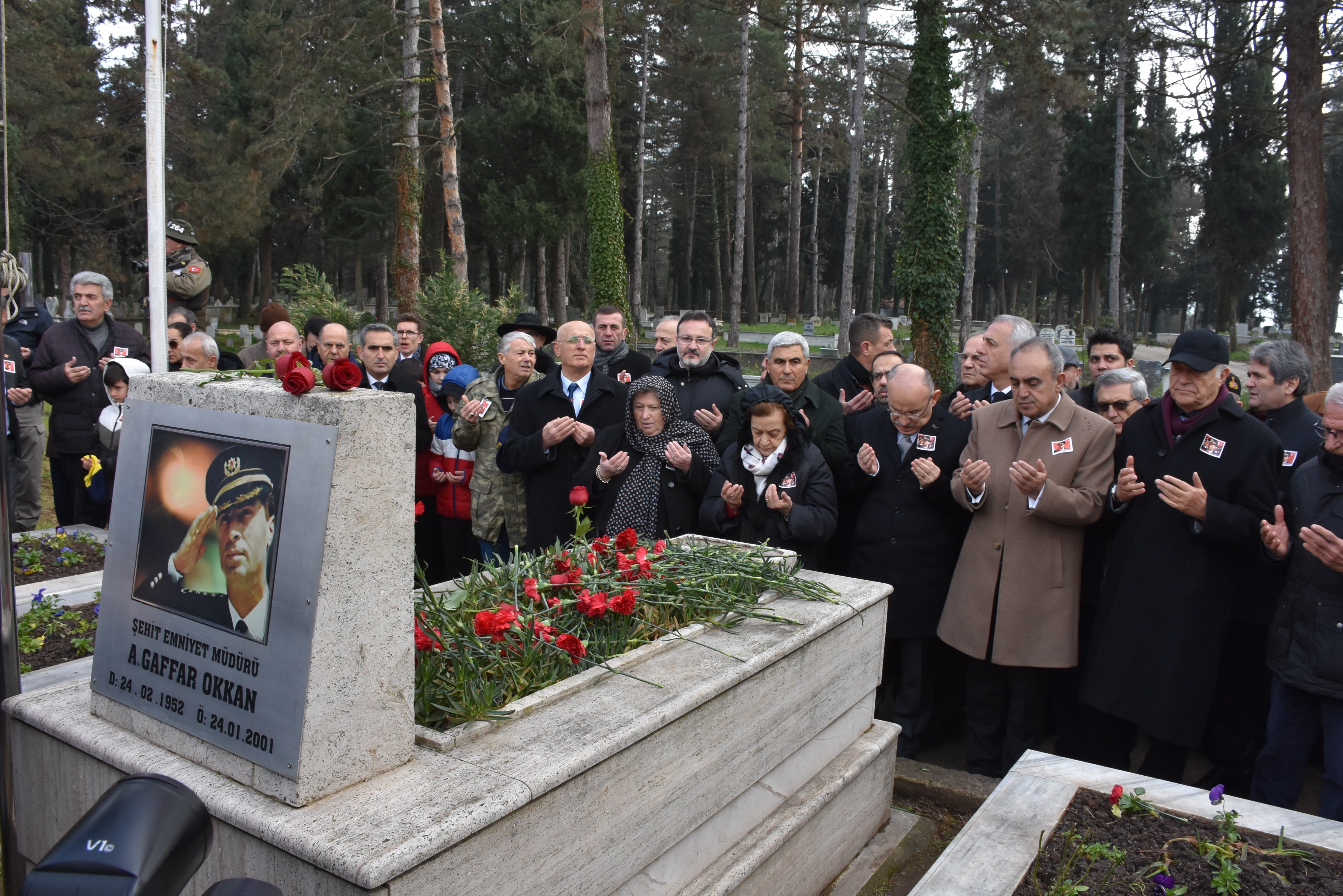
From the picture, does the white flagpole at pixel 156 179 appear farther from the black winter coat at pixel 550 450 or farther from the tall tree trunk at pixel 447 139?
the tall tree trunk at pixel 447 139

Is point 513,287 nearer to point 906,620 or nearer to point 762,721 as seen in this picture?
point 906,620

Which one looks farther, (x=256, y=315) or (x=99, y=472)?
(x=256, y=315)

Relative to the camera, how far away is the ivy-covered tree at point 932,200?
14.9 m

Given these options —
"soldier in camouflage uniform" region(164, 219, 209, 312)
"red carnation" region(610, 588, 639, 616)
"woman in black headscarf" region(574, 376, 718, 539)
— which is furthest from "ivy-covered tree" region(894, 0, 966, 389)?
"red carnation" region(610, 588, 639, 616)

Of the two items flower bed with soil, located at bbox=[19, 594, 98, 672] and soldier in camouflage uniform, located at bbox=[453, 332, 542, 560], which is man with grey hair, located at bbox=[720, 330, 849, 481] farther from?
flower bed with soil, located at bbox=[19, 594, 98, 672]

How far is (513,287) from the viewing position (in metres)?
12.6

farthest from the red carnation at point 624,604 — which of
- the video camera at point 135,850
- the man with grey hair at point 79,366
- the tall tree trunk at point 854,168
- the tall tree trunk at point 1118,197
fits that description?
the tall tree trunk at point 1118,197

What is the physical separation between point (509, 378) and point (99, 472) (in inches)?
105

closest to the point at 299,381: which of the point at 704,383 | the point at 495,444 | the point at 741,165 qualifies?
the point at 495,444

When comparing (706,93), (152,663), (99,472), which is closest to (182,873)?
(152,663)

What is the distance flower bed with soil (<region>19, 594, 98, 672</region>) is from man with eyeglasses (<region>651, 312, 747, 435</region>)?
10.1 feet

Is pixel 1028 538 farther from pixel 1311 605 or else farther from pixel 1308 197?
pixel 1308 197

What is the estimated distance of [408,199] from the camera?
1825 cm

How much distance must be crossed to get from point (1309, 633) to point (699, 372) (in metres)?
3.31
